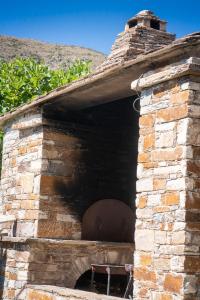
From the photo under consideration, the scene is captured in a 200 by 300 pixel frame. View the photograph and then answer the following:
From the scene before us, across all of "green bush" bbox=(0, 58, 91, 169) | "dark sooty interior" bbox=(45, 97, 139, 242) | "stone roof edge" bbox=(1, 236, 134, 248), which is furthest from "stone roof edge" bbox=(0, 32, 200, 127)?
"green bush" bbox=(0, 58, 91, 169)

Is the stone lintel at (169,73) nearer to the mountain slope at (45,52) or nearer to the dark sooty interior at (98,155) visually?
the dark sooty interior at (98,155)

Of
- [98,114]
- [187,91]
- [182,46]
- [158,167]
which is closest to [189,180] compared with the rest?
[158,167]

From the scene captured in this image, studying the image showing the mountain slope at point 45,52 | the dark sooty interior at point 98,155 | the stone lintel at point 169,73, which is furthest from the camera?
the mountain slope at point 45,52

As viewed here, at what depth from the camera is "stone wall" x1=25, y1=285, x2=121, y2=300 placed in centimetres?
658

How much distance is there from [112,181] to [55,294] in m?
2.35

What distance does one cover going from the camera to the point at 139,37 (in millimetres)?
9492

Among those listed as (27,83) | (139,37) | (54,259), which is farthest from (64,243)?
(27,83)

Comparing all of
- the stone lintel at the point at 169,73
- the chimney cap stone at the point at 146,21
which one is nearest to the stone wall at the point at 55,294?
the stone lintel at the point at 169,73

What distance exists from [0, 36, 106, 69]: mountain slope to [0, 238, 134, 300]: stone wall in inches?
1204

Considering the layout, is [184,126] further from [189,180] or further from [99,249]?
[99,249]

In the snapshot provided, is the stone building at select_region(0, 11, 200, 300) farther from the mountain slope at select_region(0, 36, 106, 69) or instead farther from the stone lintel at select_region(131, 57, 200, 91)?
the mountain slope at select_region(0, 36, 106, 69)

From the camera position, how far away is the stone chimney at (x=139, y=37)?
9195 mm

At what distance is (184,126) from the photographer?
18.6ft

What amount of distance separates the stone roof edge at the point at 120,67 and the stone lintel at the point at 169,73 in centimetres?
14
